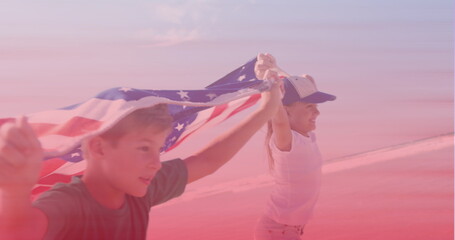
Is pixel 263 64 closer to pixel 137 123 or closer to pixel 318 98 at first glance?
pixel 318 98

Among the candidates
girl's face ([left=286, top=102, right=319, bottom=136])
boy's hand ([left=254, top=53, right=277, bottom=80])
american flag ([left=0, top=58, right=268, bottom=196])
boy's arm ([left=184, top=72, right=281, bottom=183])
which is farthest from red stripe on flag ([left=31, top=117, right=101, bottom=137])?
girl's face ([left=286, top=102, right=319, bottom=136])

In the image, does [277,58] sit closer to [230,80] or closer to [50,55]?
[230,80]

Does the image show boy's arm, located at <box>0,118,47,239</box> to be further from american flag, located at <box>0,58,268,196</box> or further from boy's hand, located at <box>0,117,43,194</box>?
american flag, located at <box>0,58,268,196</box>

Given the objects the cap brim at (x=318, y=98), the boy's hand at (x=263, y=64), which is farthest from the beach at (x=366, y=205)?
the boy's hand at (x=263, y=64)

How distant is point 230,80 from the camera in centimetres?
145

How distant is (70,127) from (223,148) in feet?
0.97

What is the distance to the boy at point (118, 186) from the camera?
868mm

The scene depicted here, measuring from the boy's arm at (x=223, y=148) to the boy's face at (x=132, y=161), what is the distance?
119mm

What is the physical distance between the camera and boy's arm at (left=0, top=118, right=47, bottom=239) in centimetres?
75

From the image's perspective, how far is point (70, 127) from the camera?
1.07 metres

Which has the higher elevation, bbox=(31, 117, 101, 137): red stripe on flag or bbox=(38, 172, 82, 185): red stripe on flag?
bbox=(31, 117, 101, 137): red stripe on flag

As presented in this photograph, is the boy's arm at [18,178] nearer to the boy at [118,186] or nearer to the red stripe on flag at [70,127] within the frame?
the boy at [118,186]

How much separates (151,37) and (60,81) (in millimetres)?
227

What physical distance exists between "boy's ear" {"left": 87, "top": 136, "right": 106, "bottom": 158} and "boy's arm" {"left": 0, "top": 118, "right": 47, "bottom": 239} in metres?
0.19
